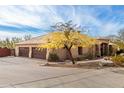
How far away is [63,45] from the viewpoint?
7984 millimetres

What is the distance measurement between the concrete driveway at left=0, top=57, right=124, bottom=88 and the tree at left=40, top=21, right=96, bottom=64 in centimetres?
59

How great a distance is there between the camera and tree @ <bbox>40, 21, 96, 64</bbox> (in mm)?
7205

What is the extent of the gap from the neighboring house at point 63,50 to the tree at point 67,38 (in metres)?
0.13

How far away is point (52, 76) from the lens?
6742 mm

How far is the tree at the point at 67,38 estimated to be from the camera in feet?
23.6

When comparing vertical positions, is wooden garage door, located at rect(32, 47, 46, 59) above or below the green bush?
above

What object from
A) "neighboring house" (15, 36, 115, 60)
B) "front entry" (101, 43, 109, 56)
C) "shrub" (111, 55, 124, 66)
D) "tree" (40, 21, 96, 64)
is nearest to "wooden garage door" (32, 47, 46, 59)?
"neighboring house" (15, 36, 115, 60)

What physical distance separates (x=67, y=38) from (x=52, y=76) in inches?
62.7

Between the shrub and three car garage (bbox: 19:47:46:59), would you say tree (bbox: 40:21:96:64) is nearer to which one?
three car garage (bbox: 19:47:46:59)

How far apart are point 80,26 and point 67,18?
40cm

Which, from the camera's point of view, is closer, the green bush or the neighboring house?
the neighboring house

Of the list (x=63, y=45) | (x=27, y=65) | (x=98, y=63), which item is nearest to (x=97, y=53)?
(x=98, y=63)

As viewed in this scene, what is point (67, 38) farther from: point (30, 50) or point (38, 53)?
point (30, 50)

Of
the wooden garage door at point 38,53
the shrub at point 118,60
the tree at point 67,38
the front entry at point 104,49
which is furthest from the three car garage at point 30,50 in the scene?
the shrub at point 118,60
